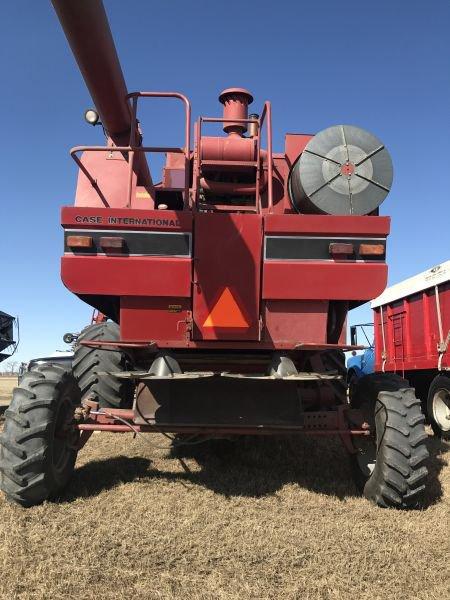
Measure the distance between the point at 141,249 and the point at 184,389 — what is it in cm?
121

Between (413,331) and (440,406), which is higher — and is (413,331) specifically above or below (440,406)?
above

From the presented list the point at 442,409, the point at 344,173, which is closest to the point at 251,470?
the point at 344,173

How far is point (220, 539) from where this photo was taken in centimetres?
339

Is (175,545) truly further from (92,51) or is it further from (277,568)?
(92,51)

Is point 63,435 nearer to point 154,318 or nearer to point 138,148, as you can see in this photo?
point 154,318

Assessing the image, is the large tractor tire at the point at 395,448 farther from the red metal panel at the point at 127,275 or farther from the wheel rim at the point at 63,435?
the wheel rim at the point at 63,435

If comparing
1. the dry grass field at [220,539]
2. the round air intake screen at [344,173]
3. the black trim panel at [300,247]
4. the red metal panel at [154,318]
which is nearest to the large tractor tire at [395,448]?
the dry grass field at [220,539]

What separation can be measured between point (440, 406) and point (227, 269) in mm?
5443

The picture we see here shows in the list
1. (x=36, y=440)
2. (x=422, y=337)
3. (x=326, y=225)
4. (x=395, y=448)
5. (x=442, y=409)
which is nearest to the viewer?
(x=36, y=440)

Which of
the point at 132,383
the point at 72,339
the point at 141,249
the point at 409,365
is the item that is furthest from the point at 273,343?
the point at 72,339

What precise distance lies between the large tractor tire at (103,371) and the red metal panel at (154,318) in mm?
1063

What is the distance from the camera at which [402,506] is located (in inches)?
163

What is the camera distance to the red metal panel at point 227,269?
4.29 m

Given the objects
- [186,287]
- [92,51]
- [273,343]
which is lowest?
[273,343]
